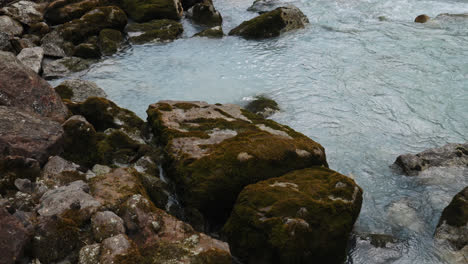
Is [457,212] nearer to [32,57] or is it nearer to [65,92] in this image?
[65,92]

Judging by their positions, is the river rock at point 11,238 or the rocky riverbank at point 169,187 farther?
the rocky riverbank at point 169,187

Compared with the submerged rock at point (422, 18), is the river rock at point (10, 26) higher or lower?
higher

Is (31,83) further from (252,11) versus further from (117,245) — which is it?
(252,11)

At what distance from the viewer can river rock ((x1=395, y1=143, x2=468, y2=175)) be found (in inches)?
332

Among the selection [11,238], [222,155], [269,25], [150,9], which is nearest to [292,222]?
[222,155]

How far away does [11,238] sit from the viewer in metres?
4.53

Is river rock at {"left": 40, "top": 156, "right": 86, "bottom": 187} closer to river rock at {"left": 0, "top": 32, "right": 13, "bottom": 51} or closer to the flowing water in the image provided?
the flowing water

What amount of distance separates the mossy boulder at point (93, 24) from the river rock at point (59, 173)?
355 inches

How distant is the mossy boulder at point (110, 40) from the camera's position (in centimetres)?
1455

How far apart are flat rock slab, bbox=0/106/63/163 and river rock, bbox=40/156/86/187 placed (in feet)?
0.79

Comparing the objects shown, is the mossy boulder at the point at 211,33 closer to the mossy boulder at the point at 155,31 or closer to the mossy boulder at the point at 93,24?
the mossy boulder at the point at 155,31

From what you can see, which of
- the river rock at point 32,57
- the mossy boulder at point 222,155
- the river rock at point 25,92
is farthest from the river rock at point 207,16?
the river rock at point 25,92

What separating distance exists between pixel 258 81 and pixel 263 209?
706cm

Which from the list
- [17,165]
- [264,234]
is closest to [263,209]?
[264,234]
